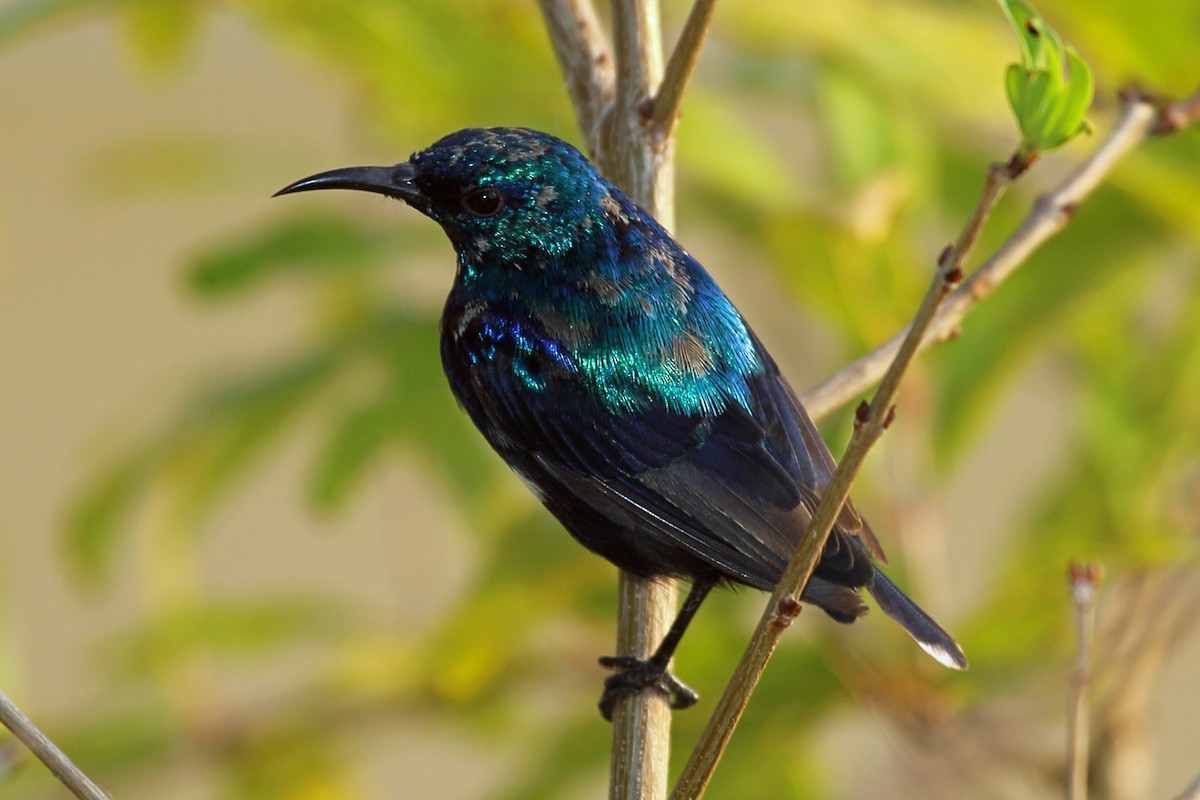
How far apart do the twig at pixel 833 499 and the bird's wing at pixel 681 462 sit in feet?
1.19

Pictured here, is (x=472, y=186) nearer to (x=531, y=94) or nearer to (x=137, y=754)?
(x=531, y=94)

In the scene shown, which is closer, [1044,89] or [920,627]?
[1044,89]

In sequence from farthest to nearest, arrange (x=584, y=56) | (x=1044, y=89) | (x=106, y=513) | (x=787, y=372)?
(x=787, y=372)
(x=106, y=513)
(x=584, y=56)
(x=1044, y=89)

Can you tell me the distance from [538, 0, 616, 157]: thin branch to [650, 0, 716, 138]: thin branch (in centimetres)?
11

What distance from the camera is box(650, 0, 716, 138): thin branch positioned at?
139 cm

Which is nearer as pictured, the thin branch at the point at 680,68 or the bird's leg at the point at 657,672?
the thin branch at the point at 680,68

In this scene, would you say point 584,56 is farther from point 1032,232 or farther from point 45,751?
point 45,751

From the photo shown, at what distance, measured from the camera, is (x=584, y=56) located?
171cm

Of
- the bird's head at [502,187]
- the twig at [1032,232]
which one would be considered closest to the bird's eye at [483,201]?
the bird's head at [502,187]

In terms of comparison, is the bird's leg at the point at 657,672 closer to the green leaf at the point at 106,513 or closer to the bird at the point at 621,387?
the bird at the point at 621,387

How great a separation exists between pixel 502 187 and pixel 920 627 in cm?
69

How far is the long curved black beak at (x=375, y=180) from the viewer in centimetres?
166

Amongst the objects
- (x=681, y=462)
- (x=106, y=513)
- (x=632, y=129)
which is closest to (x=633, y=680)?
(x=681, y=462)

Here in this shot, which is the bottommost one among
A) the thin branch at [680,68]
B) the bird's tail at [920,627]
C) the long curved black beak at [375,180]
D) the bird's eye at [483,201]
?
the bird's tail at [920,627]
